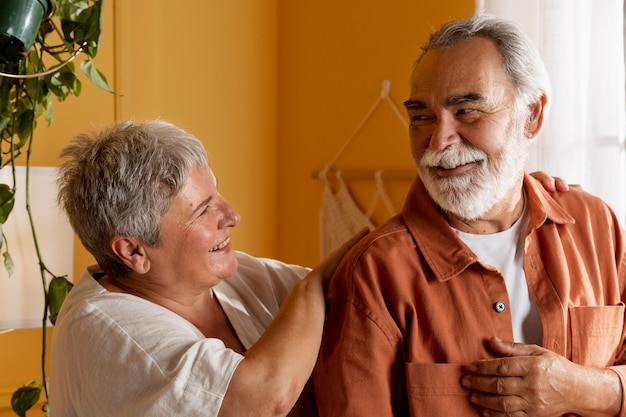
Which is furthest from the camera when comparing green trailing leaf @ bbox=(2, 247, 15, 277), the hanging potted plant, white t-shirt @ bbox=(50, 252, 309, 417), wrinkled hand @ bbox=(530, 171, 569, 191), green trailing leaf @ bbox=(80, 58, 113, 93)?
green trailing leaf @ bbox=(2, 247, 15, 277)

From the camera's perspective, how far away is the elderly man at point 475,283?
1664 mm

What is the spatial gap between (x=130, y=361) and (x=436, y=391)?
0.57 m

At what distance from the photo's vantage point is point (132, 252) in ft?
5.82

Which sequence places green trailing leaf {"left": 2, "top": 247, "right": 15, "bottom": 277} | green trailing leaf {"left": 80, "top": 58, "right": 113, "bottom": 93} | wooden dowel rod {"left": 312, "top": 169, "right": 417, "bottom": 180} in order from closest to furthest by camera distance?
green trailing leaf {"left": 80, "top": 58, "right": 113, "bottom": 93} < green trailing leaf {"left": 2, "top": 247, "right": 15, "bottom": 277} < wooden dowel rod {"left": 312, "top": 169, "right": 417, "bottom": 180}

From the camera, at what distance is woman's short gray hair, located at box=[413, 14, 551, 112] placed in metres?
1.76

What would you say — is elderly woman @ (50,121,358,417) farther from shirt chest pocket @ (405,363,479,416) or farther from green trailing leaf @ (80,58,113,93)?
green trailing leaf @ (80,58,113,93)

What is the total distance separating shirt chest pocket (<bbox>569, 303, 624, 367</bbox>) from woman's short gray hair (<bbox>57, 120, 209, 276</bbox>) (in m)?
Answer: 0.83

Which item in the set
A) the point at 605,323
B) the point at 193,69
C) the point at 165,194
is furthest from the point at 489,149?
the point at 193,69

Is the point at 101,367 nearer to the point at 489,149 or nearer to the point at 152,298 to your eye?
the point at 152,298

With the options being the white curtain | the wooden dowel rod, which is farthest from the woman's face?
the wooden dowel rod

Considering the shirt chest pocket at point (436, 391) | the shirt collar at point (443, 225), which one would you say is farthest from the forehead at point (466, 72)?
the shirt chest pocket at point (436, 391)

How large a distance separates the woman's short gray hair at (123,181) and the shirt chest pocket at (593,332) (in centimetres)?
83

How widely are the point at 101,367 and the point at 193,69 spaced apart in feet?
6.00

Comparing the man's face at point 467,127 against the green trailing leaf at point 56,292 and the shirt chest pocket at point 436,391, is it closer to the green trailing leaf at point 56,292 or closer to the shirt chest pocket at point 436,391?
the shirt chest pocket at point 436,391
